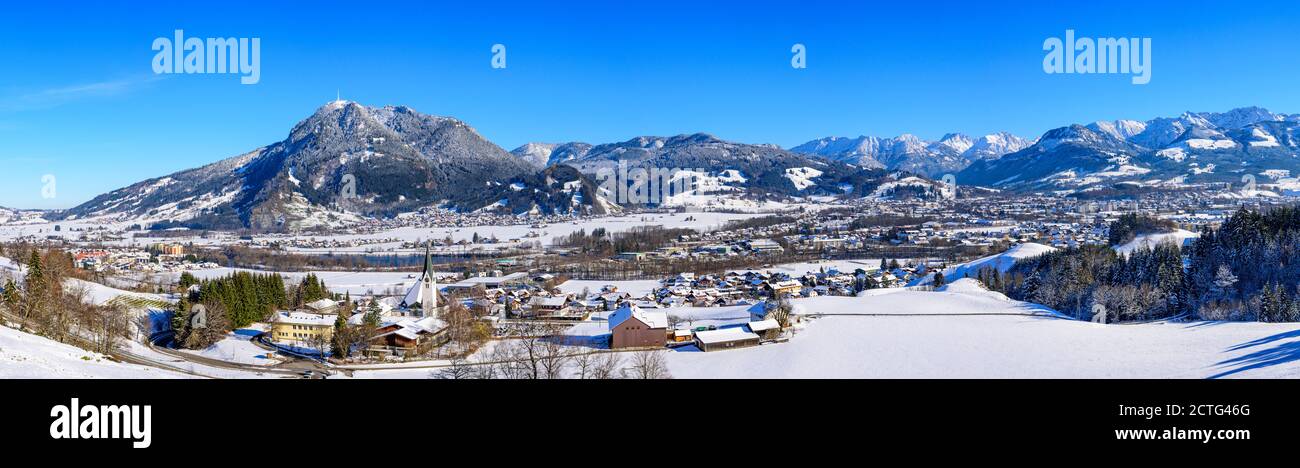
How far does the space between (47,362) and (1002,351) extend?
65.9ft

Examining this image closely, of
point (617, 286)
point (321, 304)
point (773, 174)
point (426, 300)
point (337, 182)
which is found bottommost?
point (617, 286)

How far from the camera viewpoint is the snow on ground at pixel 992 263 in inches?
1610

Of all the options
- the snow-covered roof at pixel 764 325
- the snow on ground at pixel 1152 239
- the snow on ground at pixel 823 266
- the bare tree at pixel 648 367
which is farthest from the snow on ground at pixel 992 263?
the bare tree at pixel 648 367

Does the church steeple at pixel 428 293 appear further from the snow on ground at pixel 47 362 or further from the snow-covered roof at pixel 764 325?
the snow on ground at pixel 47 362

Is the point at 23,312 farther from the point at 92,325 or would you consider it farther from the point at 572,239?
the point at 572,239

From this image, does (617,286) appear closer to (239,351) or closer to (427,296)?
(427,296)

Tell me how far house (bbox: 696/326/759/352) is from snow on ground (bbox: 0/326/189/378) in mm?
13151

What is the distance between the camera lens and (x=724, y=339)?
66.8ft

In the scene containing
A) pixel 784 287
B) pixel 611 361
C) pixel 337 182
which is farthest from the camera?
pixel 337 182

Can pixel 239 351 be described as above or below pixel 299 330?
below

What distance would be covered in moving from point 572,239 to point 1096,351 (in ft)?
183

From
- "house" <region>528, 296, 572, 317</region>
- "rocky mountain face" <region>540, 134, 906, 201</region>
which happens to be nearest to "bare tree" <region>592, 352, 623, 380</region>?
"house" <region>528, 296, 572, 317</region>

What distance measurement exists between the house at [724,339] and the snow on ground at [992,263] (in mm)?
20569

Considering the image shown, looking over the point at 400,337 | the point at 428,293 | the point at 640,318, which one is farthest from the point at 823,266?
the point at 400,337
